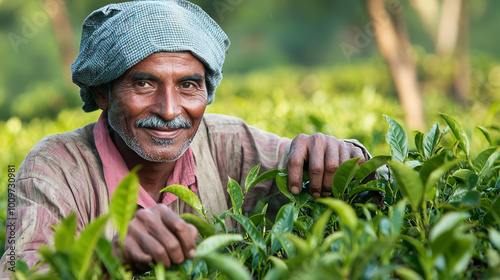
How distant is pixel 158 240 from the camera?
1213mm

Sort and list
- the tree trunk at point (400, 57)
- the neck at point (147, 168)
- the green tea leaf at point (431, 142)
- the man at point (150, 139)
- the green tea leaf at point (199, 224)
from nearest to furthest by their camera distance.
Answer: the green tea leaf at point (199, 224), the green tea leaf at point (431, 142), the man at point (150, 139), the neck at point (147, 168), the tree trunk at point (400, 57)

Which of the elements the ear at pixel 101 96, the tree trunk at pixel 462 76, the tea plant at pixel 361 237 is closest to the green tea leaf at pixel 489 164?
the tea plant at pixel 361 237

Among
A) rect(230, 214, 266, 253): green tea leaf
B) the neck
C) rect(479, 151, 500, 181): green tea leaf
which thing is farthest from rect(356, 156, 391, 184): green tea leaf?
the neck

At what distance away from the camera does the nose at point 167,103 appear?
2.02 m

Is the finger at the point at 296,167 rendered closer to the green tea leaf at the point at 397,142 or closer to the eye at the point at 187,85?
the green tea leaf at the point at 397,142

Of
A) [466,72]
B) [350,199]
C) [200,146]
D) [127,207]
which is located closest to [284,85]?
[466,72]

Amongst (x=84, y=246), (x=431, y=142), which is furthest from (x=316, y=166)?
(x=84, y=246)

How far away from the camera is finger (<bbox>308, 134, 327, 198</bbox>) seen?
Answer: 1.69 meters

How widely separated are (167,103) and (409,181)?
1034 mm

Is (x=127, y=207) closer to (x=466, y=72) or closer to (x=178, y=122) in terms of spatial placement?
(x=178, y=122)

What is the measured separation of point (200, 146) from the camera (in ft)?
7.79

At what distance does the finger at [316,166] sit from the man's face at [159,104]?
0.51 m

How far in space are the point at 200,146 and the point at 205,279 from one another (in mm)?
1251

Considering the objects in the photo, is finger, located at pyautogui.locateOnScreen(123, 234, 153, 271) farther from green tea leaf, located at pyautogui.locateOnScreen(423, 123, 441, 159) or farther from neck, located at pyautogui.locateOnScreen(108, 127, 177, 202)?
neck, located at pyautogui.locateOnScreen(108, 127, 177, 202)
